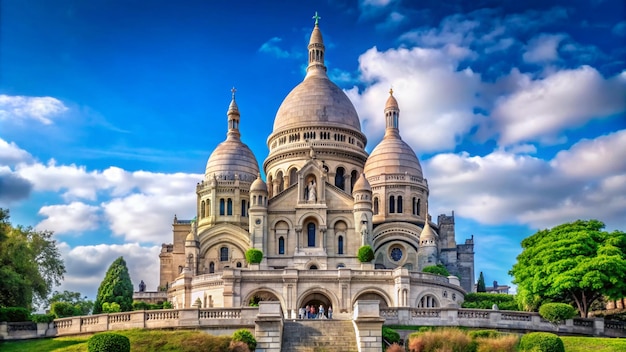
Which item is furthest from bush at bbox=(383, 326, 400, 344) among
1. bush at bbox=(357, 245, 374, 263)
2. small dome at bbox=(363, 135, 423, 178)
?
small dome at bbox=(363, 135, 423, 178)

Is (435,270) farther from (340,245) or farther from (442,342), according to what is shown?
(442,342)

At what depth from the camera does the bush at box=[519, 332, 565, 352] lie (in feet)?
125

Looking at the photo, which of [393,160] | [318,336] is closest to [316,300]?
[318,336]

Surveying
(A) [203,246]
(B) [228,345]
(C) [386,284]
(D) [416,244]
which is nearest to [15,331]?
(B) [228,345]

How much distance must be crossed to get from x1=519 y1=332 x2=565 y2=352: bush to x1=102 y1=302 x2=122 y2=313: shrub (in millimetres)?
34052

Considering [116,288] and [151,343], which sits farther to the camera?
[116,288]

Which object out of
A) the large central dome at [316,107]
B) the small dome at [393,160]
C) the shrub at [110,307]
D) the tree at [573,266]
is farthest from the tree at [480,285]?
the shrub at [110,307]

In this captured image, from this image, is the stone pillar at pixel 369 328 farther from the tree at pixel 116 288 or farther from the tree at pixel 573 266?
the tree at pixel 116 288

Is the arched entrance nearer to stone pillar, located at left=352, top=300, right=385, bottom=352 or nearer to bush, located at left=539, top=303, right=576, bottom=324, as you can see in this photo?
bush, located at left=539, top=303, right=576, bottom=324

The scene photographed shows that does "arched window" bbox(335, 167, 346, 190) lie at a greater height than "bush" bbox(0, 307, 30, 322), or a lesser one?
greater

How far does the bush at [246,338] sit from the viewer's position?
131ft

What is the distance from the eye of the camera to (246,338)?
4009cm

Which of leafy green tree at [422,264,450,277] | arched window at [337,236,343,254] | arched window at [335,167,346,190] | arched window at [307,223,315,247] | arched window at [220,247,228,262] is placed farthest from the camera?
arched window at [335,167,346,190]

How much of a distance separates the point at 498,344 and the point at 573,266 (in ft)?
52.4
